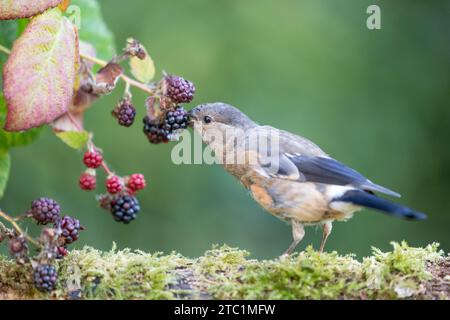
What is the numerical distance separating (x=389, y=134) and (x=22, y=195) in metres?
4.05

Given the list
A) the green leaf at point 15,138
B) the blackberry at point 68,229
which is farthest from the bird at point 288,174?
the blackberry at point 68,229

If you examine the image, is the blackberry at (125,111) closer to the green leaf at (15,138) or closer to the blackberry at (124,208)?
the blackberry at (124,208)

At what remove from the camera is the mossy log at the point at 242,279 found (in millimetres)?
3242

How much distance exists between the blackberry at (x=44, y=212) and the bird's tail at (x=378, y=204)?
62.4 inches

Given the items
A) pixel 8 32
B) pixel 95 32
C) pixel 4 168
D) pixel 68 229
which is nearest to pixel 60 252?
pixel 68 229

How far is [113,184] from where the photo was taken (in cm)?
347

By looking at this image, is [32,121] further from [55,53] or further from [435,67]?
[435,67]

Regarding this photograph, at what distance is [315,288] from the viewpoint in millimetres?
3268

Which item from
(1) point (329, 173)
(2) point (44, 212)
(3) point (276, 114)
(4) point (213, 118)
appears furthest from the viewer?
(3) point (276, 114)

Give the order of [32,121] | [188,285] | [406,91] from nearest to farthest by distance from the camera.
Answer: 1. [32,121]
2. [188,285]
3. [406,91]

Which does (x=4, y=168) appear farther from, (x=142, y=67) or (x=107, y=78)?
(x=142, y=67)

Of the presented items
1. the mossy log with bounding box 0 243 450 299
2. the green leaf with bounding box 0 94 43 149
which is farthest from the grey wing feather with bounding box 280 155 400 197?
the green leaf with bounding box 0 94 43 149

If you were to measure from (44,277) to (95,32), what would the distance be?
176cm
